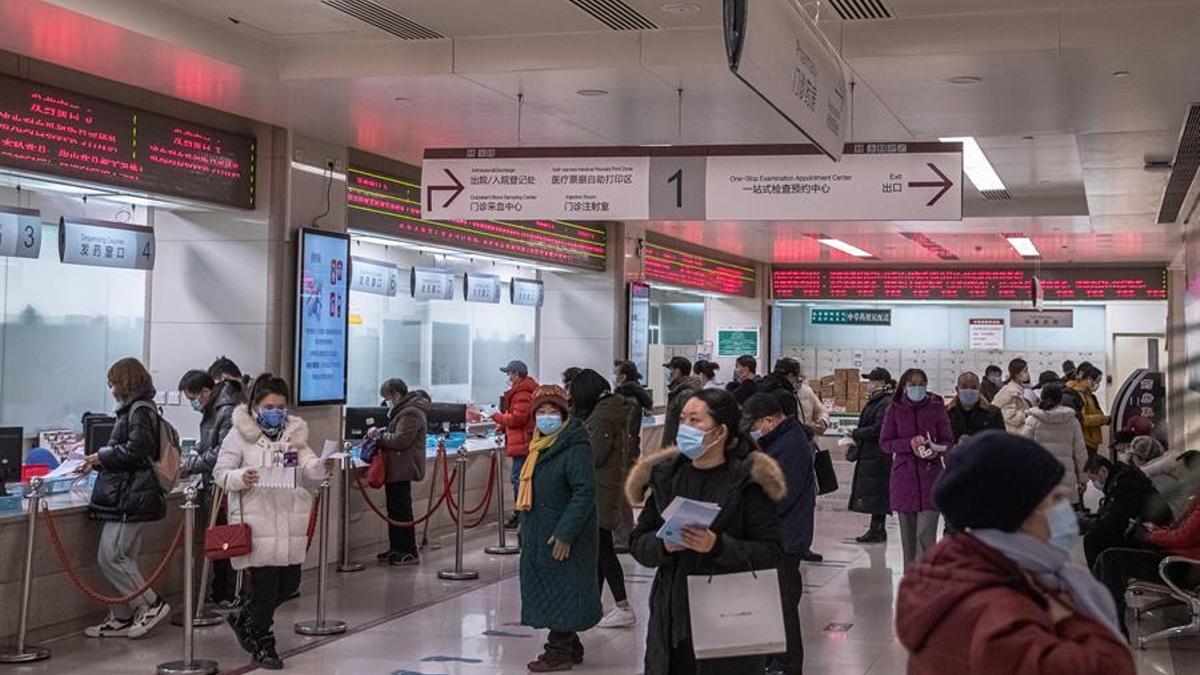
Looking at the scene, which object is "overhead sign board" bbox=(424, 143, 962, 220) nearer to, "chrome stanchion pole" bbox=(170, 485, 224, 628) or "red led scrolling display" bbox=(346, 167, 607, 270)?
"red led scrolling display" bbox=(346, 167, 607, 270)

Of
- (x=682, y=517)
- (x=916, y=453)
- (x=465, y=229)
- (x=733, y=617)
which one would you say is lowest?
(x=733, y=617)

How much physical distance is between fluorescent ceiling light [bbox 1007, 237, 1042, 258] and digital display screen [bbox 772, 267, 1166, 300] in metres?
1.42

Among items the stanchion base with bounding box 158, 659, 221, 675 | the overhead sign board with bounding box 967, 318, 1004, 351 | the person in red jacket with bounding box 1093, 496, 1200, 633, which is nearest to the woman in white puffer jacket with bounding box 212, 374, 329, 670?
the stanchion base with bounding box 158, 659, 221, 675

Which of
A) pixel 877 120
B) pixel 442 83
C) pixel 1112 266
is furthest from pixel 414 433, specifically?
pixel 1112 266

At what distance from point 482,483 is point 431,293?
6.62ft

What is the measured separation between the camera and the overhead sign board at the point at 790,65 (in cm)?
411

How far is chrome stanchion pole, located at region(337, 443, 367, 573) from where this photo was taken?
10.5 meters

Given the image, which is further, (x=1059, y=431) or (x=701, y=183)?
(x=1059, y=431)

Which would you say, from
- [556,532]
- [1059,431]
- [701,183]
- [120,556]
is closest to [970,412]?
[1059,431]

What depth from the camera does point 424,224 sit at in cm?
1203

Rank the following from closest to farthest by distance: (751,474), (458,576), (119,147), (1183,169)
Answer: (751,474)
(119,147)
(458,576)
(1183,169)

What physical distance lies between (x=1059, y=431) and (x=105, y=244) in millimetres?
7780

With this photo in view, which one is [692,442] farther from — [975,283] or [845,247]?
[975,283]

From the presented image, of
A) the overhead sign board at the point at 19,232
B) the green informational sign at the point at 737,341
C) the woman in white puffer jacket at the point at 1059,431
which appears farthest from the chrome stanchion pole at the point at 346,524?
the green informational sign at the point at 737,341
